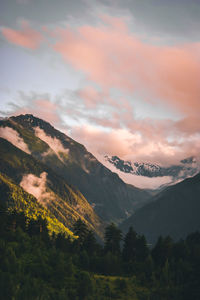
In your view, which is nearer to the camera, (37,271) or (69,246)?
(37,271)

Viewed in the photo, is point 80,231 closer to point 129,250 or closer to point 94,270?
point 129,250

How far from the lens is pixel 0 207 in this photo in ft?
Result: 369

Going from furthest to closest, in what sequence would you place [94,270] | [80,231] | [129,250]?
[80,231]
[129,250]
[94,270]

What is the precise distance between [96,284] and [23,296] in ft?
70.3

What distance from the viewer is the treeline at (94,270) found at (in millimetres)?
77125

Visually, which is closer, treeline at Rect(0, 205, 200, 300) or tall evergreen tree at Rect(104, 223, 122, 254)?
treeline at Rect(0, 205, 200, 300)

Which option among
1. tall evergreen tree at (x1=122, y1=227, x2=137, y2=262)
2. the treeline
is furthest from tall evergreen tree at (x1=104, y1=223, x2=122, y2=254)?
tall evergreen tree at (x1=122, y1=227, x2=137, y2=262)

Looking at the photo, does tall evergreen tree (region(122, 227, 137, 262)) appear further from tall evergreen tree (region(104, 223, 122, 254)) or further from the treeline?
tall evergreen tree (region(104, 223, 122, 254))

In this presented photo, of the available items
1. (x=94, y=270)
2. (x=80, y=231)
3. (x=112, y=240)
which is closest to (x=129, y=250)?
(x=112, y=240)

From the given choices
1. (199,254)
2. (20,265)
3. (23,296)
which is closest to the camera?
(23,296)

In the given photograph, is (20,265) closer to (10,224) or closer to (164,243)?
(10,224)

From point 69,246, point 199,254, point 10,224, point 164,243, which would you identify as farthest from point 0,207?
point 199,254

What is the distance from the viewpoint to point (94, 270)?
9694cm

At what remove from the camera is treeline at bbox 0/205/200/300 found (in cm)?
7712
